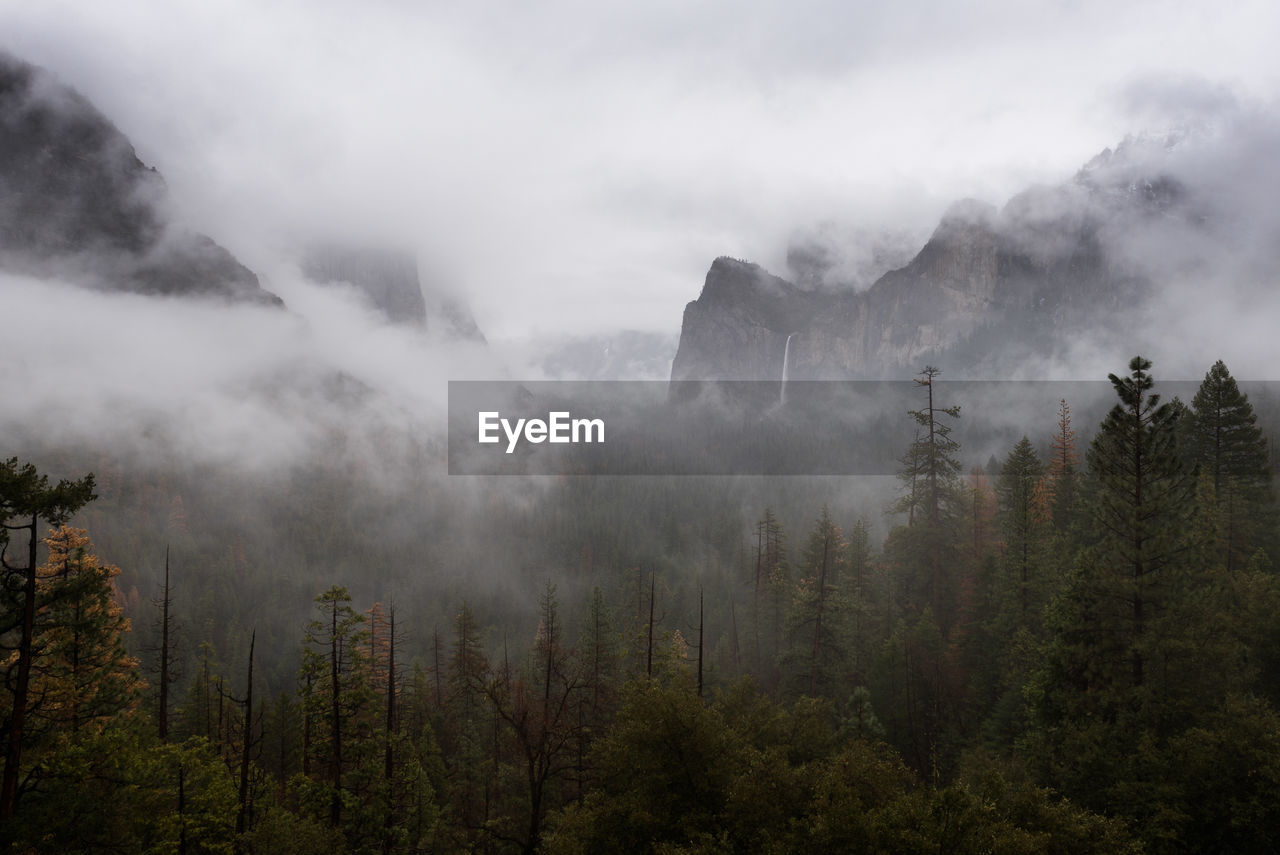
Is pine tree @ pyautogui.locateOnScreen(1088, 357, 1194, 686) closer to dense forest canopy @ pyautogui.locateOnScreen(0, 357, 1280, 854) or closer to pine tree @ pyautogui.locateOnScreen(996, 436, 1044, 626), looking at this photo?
dense forest canopy @ pyautogui.locateOnScreen(0, 357, 1280, 854)

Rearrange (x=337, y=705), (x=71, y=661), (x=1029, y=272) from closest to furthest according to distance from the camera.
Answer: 1. (x=71, y=661)
2. (x=337, y=705)
3. (x=1029, y=272)

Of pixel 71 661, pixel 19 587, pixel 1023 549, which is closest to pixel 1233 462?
pixel 1023 549

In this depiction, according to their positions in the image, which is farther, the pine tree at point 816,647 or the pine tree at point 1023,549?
the pine tree at point 816,647

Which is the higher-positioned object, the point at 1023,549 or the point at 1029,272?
the point at 1029,272

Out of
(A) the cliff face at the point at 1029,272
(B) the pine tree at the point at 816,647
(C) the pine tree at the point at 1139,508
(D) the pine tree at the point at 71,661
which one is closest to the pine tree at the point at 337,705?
(D) the pine tree at the point at 71,661

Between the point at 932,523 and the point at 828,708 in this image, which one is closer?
the point at 828,708

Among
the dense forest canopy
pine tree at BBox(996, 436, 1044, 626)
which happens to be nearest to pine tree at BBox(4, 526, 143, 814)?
the dense forest canopy

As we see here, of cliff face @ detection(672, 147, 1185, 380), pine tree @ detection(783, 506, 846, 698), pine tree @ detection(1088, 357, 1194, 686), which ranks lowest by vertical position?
pine tree @ detection(783, 506, 846, 698)

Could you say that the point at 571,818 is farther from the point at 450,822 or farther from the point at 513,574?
the point at 513,574

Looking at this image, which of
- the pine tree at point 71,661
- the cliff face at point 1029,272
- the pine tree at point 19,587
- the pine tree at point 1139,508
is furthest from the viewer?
the cliff face at point 1029,272

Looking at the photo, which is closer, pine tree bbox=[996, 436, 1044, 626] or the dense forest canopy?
the dense forest canopy

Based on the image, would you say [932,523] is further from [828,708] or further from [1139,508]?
[1139,508]

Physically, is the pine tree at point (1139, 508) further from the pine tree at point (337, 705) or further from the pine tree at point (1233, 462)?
the pine tree at point (337, 705)

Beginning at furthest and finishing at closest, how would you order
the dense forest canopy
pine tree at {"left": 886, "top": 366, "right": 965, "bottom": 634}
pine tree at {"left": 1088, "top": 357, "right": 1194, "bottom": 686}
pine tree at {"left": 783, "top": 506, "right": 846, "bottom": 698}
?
1. pine tree at {"left": 886, "top": 366, "right": 965, "bottom": 634}
2. pine tree at {"left": 783, "top": 506, "right": 846, "bottom": 698}
3. pine tree at {"left": 1088, "top": 357, "right": 1194, "bottom": 686}
4. the dense forest canopy
